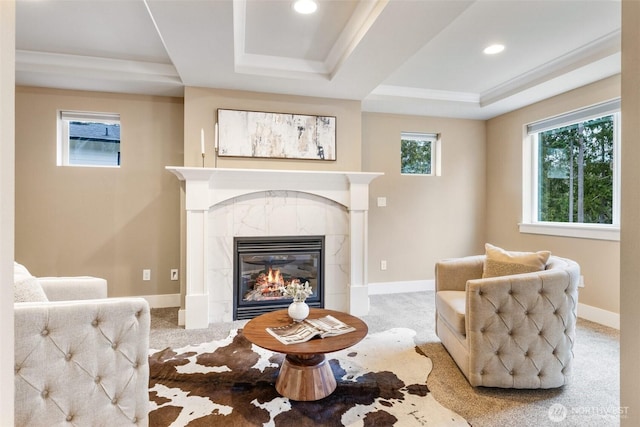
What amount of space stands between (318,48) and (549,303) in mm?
2559

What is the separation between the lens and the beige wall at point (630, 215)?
2.75ft

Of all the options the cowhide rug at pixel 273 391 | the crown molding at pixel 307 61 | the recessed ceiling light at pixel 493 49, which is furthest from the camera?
the recessed ceiling light at pixel 493 49

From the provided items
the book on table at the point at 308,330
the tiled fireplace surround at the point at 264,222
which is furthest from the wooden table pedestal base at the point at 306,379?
the tiled fireplace surround at the point at 264,222

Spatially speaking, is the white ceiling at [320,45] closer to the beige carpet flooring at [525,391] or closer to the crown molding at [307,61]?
the crown molding at [307,61]

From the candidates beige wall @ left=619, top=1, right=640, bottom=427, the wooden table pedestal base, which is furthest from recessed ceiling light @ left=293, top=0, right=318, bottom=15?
the wooden table pedestal base

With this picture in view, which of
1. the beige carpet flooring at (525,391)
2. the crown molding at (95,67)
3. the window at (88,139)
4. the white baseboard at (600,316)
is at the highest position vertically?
the crown molding at (95,67)

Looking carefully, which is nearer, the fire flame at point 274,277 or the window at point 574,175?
the window at point 574,175

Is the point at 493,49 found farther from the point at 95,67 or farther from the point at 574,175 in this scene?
the point at 95,67

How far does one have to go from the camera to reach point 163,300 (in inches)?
139

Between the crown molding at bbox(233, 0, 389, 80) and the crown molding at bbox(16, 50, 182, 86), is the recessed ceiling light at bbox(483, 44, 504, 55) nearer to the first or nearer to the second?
the crown molding at bbox(233, 0, 389, 80)

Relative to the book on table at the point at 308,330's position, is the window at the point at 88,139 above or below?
above

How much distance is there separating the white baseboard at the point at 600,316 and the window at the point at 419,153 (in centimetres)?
220

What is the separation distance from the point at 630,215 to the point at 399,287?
3428 mm

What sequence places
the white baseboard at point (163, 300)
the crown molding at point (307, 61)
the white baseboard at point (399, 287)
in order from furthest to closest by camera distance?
1. the white baseboard at point (399, 287)
2. the white baseboard at point (163, 300)
3. the crown molding at point (307, 61)
